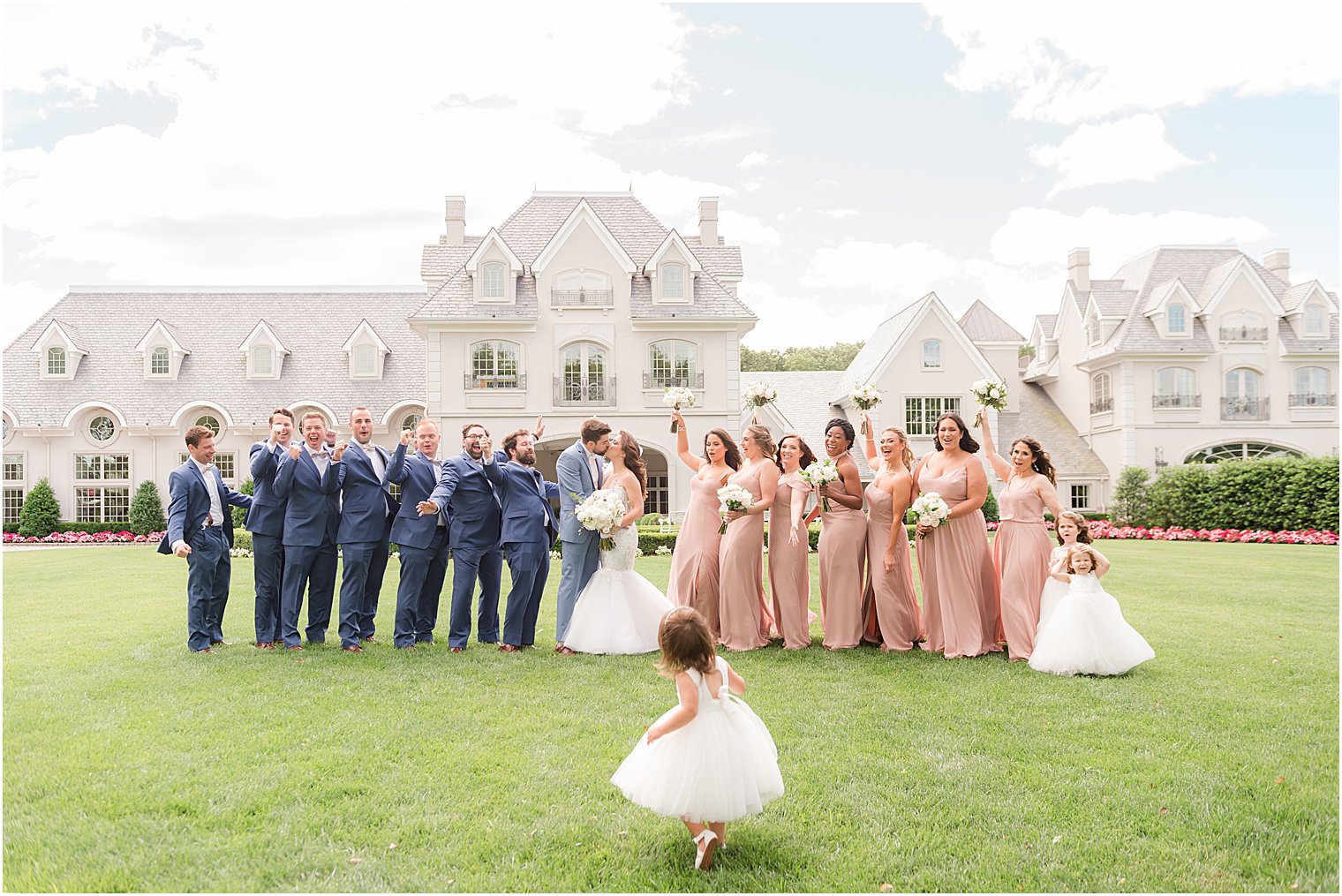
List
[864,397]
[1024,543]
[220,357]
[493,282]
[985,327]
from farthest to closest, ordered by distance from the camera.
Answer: [985,327] < [220,357] < [493,282] < [864,397] < [1024,543]

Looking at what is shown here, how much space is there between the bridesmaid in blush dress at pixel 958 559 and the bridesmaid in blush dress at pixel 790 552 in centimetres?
120

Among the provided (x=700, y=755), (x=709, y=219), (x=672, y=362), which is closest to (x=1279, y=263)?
(x=709, y=219)

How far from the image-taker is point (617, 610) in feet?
29.2

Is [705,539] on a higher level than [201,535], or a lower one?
lower

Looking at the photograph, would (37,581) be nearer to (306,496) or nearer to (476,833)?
(306,496)

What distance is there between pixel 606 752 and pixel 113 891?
104 inches

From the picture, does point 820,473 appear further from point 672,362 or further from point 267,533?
point 672,362

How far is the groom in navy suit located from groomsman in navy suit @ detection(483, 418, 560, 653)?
0.71 feet

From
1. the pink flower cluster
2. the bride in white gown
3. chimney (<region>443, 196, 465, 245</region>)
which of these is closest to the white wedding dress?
the bride in white gown

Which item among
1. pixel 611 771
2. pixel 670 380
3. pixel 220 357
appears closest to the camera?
pixel 611 771

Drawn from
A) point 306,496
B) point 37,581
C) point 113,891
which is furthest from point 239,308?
point 113,891

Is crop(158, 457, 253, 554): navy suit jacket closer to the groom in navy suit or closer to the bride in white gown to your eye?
the groom in navy suit

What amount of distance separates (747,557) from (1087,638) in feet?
10.5

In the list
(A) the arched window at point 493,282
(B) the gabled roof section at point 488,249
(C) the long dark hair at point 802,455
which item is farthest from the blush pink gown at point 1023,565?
(B) the gabled roof section at point 488,249
